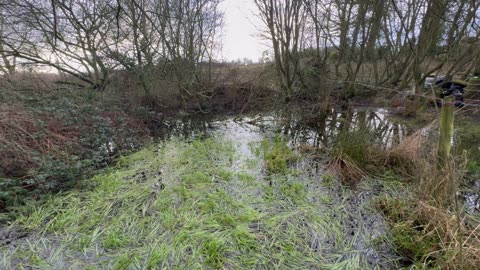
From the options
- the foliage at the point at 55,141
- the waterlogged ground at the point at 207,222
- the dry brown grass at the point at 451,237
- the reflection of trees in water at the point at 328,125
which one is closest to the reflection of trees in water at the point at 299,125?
the reflection of trees in water at the point at 328,125

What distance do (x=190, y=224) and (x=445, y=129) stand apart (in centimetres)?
294

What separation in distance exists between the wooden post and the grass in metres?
1.21

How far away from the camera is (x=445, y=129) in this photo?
8.11ft

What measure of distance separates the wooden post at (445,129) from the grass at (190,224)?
3.97 ft

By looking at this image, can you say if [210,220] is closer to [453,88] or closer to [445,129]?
[445,129]

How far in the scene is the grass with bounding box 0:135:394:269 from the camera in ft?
7.25

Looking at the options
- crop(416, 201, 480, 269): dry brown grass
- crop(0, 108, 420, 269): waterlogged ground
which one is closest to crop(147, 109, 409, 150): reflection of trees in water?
crop(0, 108, 420, 269): waterlogged ground

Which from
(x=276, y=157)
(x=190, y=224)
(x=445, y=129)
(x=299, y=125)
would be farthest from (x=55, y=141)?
(x=299, y=125)

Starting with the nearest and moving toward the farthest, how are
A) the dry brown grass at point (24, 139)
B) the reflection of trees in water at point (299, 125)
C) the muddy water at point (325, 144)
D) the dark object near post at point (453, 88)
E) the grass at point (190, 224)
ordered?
the grass at point (190, 224) < the muddy water at point (325, 144) < the dry brown grass at point (24, 139) < the reflection of trees in water at point (299, 125) < the dark object near post at point (453, 88)

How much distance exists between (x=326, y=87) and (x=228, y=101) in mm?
4538

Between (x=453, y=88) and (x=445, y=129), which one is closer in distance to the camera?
(x=445, y=129)

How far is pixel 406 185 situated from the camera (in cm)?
353

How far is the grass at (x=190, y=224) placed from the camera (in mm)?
2211

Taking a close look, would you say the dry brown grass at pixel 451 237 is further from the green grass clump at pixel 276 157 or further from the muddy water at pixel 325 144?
the green grass clump at pixel 276 157
